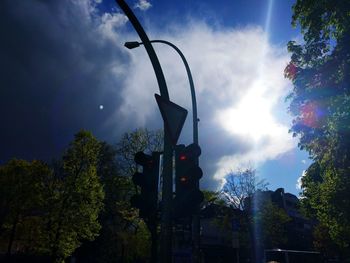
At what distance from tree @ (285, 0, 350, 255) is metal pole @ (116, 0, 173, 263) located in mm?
7729

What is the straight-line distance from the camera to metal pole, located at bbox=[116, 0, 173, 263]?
200 inches

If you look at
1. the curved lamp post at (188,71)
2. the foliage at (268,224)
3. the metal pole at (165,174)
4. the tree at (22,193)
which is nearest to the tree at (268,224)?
the foliage at (268,224)

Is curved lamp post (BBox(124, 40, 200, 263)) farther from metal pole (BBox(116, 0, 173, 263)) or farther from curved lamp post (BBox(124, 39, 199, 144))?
metal pole (BBox(116, 0, 173, 263))

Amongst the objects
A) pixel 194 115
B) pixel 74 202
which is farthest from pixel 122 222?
pixel 194 115

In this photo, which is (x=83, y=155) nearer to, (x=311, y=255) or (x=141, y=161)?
(x=141, y=161)

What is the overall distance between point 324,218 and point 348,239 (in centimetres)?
187

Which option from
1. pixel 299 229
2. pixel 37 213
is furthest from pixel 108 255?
pixel 299 229

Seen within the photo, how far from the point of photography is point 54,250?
85.3ft

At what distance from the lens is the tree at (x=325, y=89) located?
40.2 feet

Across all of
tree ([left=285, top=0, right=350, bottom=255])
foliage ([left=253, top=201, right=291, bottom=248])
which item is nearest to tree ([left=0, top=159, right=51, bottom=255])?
tree ([left=285, top=0, right=350, bottom=255])

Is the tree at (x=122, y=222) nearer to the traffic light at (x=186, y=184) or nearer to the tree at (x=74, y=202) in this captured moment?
the tree at (x=74, y=202)

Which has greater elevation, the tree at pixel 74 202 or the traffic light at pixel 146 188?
the tree at pixel 74 202

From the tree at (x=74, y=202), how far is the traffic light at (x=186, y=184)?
2309cm

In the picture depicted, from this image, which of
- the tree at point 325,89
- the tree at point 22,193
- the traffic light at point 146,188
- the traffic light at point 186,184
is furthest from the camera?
the tree at point 22,193
